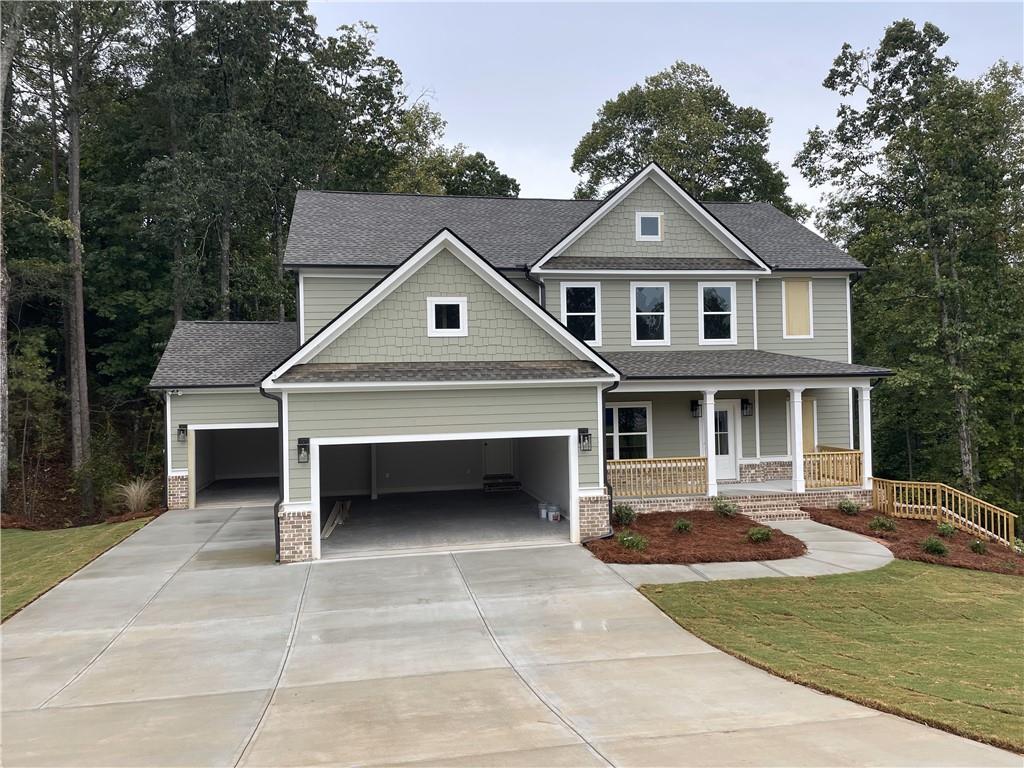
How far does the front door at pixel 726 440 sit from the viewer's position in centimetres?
1864

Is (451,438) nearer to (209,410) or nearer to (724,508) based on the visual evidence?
(724,508)

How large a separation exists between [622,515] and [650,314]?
252 inches

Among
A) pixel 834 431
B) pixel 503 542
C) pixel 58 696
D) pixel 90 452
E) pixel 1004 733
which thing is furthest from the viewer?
pixel 90 452

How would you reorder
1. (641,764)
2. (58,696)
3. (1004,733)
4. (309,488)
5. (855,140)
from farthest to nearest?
(855,140) → (309,488) → (58,696) → (1004,733) → (641,764)

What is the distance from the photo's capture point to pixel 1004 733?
5.51m

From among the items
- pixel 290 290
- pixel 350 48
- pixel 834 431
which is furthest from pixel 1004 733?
pixel 350 48

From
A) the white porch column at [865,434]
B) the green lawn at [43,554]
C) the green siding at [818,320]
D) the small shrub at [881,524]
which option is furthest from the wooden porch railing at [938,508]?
the green lawn at [43,554]

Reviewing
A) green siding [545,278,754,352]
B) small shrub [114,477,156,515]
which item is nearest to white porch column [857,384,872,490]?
green siding [545,278,754,352]

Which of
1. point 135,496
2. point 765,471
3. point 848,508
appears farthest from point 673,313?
point 135,496

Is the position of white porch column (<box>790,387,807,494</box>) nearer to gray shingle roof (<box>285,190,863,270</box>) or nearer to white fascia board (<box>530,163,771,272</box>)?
white fascia board (<box>530,163,771,272</box>)

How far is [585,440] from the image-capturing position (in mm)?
13508

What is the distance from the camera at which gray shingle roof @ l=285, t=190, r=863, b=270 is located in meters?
18.1

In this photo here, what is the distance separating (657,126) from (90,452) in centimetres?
3486

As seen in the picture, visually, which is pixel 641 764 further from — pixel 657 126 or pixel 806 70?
pixel 657 126
